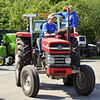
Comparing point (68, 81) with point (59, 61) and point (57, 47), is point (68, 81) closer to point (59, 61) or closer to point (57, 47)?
point (59, 61)

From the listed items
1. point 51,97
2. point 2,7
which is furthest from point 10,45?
point 2,7

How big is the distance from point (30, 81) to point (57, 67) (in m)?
0.77

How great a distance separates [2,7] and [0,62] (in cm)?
2103

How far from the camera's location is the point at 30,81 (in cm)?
763

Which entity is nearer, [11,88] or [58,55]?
[58,55]

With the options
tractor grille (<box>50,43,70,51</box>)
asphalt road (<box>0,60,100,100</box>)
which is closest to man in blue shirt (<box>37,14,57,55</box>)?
tractor grille (<box>50,43,70,51</box>)

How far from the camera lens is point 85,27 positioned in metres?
30.0

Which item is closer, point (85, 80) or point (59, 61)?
point (59, 61)

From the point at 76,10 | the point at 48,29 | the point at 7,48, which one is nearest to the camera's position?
the point at 48,29

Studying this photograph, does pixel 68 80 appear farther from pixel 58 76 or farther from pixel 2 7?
pixel 2 7

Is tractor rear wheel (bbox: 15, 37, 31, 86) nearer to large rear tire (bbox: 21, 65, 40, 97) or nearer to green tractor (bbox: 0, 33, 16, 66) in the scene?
large rear tire (bbox: 21, 65, 40, 97)

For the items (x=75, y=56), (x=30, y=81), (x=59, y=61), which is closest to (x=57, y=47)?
(x=59, y=61)

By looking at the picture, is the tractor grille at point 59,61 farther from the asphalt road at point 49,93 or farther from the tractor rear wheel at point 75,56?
the asphalt road at point 49,93

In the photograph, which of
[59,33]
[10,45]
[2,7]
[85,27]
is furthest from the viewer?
[2,7]
